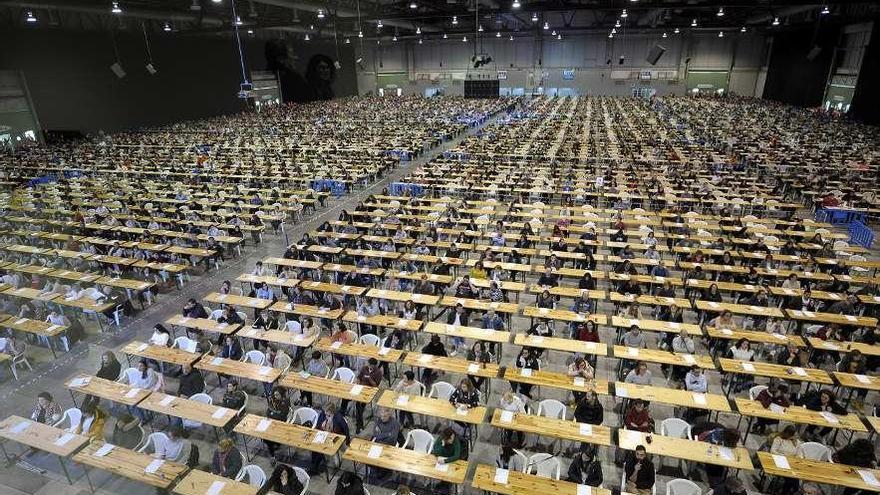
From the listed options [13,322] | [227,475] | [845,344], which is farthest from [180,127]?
[845,344]

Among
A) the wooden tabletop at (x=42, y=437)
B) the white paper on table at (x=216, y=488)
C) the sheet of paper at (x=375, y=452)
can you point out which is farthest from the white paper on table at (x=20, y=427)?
the sheet of paper at (x=375, y=452)

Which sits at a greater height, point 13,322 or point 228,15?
point 228,15

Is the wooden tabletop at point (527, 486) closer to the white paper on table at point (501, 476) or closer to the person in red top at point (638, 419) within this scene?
the white paper on table at point (501, 476)

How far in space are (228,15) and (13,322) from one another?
39811 mm

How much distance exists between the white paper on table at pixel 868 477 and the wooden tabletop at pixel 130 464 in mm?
9283

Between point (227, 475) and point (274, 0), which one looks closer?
A: point (227, 475)

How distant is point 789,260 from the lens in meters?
13.8

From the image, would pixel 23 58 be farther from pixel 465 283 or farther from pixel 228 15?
pixel 465 283

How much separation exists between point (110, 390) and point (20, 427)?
1.26m

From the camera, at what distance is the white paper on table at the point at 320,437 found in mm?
7226

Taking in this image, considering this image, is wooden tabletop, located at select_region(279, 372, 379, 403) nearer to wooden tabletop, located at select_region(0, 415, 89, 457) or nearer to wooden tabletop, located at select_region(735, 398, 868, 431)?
wooden tabletop, located at select_region(0, 415, 89, 457)

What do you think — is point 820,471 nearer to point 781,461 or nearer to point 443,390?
point 781,461

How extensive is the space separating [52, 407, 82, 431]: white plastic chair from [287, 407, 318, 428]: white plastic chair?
3.54m

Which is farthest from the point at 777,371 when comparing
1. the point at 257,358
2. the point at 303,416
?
the point at 257,358
